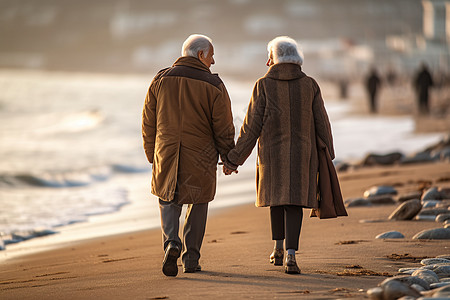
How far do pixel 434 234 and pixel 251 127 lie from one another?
1.65 meters

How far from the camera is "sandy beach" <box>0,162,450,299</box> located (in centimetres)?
439

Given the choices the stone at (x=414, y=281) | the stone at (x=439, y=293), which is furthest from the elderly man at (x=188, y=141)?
the stone at (x=439, y=293)

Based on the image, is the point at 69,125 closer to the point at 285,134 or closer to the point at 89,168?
the point at 89,168

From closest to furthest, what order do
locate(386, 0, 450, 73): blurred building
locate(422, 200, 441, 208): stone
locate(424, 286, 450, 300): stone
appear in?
1. locate(424, 286, 450, 300): stone
2. locate(422, 200, 441, 208): stone
3. locate(386, 0, 450, 73): blurred building

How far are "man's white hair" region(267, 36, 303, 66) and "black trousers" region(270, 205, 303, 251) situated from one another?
2.84 ft

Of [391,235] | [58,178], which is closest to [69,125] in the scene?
[58,178]

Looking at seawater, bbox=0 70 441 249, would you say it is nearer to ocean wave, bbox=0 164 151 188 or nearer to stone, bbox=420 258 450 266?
ocean wave, bbox=0 164 151 188

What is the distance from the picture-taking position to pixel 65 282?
4.99 m

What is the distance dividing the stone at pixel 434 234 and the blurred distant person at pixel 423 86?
19087 millimetres

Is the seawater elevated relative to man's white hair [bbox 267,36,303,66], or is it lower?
lower

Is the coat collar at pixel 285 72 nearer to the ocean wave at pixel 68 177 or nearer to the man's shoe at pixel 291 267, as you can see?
the man's shoe at pixel 291 267

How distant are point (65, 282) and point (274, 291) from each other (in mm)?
1377

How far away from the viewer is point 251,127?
5.07 metres

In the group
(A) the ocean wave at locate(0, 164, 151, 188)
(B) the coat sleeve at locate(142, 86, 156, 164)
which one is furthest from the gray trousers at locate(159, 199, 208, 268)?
(A) the ocean wave at locate(0, 164, 151, 188)
